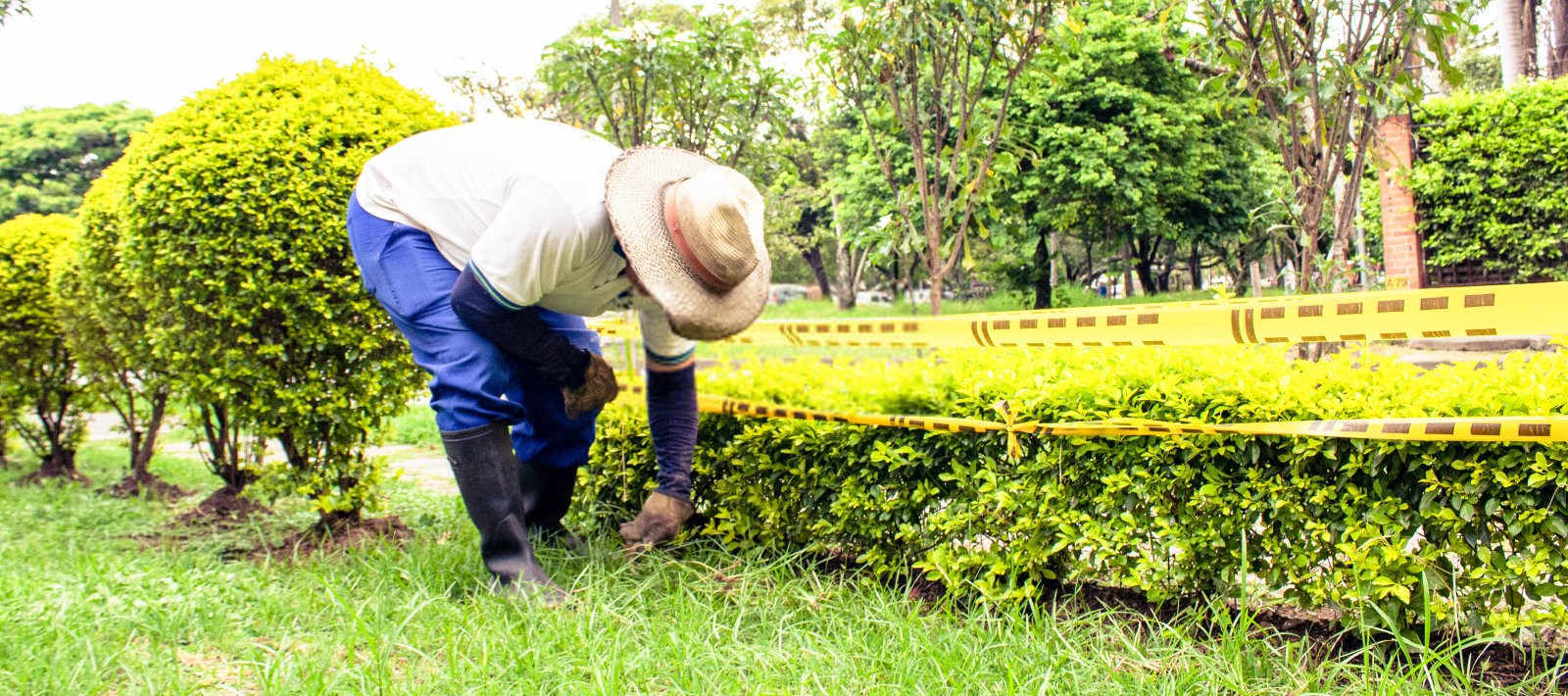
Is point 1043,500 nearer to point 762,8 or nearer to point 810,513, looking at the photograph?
point 810,513

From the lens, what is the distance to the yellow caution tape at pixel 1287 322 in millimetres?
2043

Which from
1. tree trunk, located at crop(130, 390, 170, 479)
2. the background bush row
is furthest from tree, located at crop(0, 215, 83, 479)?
the background bush row

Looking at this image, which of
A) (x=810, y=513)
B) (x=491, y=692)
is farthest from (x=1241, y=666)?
(x=491, y=692)

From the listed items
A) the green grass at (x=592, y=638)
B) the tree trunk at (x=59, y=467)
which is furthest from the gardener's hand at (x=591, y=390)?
the tree trunk at (x=59, y=467)

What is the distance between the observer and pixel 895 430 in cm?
298

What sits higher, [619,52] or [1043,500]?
[619,52]

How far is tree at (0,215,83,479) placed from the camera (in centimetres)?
622

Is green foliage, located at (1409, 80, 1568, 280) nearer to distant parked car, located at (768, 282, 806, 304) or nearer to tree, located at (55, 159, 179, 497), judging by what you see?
tree, located at (55, 159, 179, 497)

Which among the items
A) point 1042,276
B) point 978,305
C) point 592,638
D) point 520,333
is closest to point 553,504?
point 520,333

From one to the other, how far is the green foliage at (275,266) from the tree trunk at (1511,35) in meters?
17.1

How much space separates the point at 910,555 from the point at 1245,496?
0.98 meters

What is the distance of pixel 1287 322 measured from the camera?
7.71ft

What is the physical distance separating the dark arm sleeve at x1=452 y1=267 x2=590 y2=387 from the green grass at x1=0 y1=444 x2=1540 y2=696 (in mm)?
613

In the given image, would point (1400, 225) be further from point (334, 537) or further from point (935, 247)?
point (334, 537)
